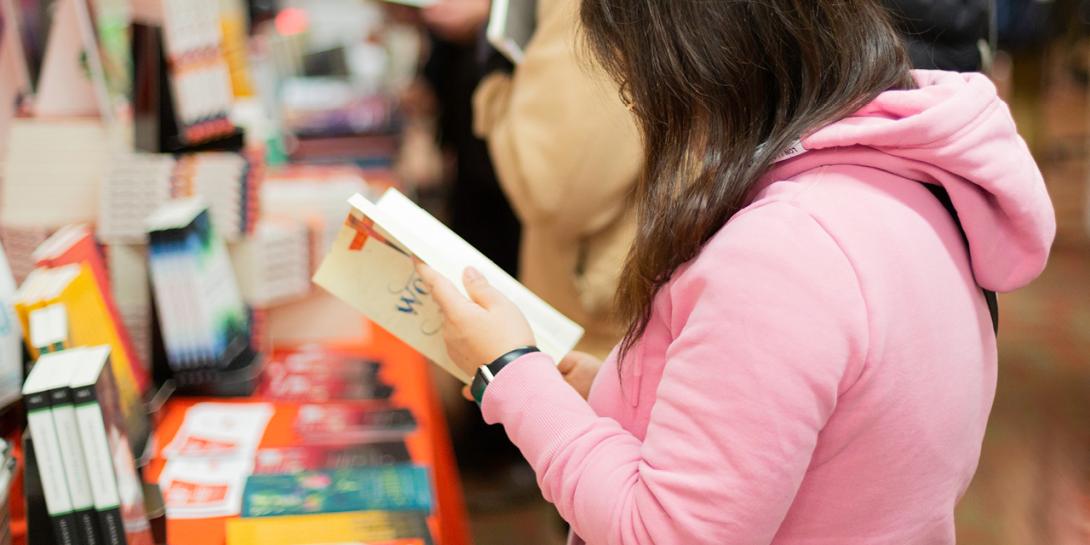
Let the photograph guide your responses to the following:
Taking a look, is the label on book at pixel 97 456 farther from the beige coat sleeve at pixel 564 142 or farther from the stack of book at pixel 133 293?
the beige coat sleeve at pixel 564 142

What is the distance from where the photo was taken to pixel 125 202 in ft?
5.54

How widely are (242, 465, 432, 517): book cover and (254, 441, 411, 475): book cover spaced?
33mm

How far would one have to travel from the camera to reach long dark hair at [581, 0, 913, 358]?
84 cm

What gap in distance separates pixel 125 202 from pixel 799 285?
4.40 feet

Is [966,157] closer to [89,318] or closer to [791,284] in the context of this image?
[791,284]

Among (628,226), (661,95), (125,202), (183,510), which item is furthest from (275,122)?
(661,95)

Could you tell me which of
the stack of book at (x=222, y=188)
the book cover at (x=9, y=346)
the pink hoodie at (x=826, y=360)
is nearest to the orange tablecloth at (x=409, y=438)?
the book cover at (x=9, y=346)

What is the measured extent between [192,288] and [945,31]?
123 cm

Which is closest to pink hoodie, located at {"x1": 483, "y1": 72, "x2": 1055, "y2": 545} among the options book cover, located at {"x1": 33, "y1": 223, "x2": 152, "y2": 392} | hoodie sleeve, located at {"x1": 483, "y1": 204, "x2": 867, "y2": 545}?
hoodie sleeve, located at {"x1": 483, "y1": 204, "x2": 867, "y2": 545}

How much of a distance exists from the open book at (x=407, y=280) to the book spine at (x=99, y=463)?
30cm

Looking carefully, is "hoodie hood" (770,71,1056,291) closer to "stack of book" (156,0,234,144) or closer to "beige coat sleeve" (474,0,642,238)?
"beige coat sleeve" (474,0,642,238)

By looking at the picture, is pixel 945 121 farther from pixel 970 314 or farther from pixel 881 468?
pixel 881 468

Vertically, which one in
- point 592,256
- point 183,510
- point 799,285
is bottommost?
point 183,510

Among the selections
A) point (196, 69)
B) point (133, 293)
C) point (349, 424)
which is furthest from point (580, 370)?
point (196, 69)
